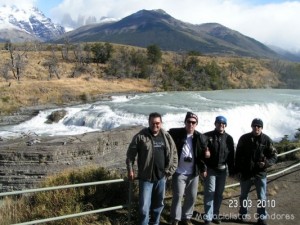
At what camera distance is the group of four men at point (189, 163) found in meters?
6.41

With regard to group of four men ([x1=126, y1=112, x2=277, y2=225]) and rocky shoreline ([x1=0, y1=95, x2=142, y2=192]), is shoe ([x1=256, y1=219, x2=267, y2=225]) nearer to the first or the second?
group of four men ([x1=126, y1=112, x2=277, y2=225])

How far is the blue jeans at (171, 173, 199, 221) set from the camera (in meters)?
6.89

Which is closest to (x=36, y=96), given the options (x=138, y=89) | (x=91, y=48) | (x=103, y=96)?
(x=103, y=96)

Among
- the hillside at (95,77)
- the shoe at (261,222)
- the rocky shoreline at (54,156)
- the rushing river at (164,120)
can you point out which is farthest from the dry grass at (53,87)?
the shoe at (261,222)

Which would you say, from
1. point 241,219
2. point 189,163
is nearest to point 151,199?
point 189,163

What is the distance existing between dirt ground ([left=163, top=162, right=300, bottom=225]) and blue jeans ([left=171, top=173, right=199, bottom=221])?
13.8 inches

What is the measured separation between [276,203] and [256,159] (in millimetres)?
1809

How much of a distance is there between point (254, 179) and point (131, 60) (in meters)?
71.9

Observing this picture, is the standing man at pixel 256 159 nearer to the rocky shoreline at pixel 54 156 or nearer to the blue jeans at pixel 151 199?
Result: the blue jeans at pixel 151 199

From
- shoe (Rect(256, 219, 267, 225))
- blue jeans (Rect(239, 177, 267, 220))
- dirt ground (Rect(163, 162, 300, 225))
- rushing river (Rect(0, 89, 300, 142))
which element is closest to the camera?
shoe (Rect(256, 219, 267, 225))

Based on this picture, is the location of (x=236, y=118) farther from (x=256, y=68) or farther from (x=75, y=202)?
(x=256, y=68)

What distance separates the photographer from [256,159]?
24.0 ft

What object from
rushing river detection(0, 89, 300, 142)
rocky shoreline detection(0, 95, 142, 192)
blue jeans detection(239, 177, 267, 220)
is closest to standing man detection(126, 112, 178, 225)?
blue jeans detection(239, 177, 267, 220)

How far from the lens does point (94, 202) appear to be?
7527mm
